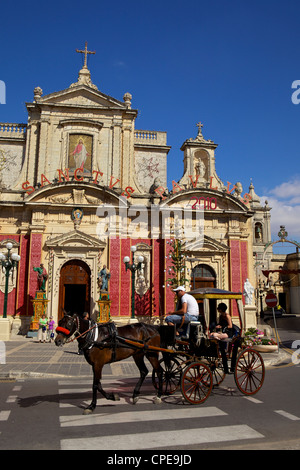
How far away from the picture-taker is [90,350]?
23.4 feet

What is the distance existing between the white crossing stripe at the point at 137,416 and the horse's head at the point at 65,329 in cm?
130

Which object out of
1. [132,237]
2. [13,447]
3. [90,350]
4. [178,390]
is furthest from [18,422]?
[132,237]

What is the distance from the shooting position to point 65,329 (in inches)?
276

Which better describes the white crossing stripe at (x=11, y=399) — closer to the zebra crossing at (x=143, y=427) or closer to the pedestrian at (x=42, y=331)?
the zebra crossing at (x=143, y=427)

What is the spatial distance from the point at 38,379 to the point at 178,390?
4097 mm

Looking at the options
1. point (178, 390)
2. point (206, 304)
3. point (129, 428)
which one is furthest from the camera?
point (206, 304)

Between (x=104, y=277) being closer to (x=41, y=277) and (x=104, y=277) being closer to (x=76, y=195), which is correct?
(x=41, y=277)

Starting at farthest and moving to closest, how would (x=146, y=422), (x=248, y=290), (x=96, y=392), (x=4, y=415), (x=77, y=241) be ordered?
1. (x=77, y=241)
2. (x=248, y=290)
3. (x=96, y=392)
4. (x=4, y=415)
5. (x=146, y=422)

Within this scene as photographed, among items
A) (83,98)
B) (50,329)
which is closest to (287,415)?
(50,329)

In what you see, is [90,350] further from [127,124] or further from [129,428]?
[127,124]

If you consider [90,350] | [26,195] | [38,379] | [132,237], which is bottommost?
[38,379]

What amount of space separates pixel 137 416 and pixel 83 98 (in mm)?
23649

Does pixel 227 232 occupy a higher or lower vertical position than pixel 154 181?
lower

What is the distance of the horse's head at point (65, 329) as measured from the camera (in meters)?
6.96
